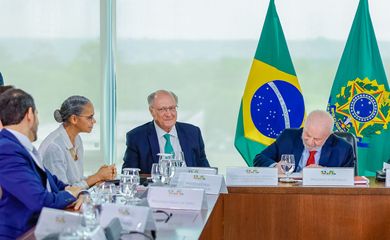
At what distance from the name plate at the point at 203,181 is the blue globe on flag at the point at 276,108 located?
6.89ft

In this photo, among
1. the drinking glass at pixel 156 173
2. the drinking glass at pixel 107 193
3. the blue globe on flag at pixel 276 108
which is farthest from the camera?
the blue globe on flag at pixel 276 108

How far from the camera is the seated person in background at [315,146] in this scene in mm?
4355

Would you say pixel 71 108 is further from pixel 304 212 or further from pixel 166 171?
pixel 304 212

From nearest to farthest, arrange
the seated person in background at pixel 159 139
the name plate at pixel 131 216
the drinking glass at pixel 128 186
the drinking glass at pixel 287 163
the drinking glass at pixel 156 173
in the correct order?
the name plate at pixel 131 216, the drinking glass at pixel 128 186, the drinking glass at pixel 156 173, the drinking glass at pixel 287 163, the seated person in background at pixel 159 139

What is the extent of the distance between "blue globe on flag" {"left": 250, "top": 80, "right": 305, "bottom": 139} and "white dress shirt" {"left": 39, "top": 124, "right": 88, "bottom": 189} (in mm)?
1985

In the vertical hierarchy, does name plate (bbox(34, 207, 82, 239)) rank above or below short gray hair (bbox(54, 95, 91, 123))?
below

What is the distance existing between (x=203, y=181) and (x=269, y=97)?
7.46ft

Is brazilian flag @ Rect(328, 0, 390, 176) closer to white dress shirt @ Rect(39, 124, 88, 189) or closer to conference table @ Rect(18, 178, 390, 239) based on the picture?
conference table @ Rect(18, 178, 390, 239)

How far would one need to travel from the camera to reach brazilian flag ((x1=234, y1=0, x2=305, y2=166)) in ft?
18.9

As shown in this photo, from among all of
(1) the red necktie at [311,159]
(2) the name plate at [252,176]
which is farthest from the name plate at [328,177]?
(1) the red necktie at [311,159]

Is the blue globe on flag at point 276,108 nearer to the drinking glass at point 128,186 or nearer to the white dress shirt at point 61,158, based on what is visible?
the white dress shirt at point 61,158

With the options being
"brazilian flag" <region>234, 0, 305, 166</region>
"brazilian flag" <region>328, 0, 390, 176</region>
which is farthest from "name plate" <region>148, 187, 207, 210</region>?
"brazilian flag" <region>328, 0, 390, 176</region>

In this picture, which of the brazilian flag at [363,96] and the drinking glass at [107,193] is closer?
the drinking glass at [107,193]

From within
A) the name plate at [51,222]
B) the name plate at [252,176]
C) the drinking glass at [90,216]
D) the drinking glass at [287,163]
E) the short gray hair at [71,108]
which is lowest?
the name plate at [252,176]
